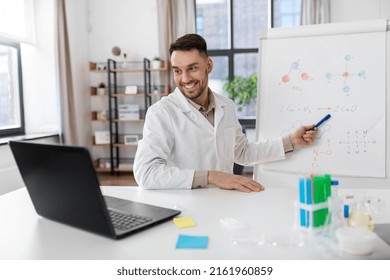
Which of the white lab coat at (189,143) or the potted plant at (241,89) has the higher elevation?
the potted plant at (241,89)

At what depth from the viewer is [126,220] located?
1.06m

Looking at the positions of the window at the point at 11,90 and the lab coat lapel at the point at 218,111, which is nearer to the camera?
the lab coat lapel at the point at 218,111

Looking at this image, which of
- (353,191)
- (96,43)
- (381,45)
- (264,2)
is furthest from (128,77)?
(353,191)

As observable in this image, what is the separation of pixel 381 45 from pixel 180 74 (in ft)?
3.12

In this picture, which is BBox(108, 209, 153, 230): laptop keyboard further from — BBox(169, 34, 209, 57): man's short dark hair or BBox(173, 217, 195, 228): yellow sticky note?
BBox(169, 34, 209, 57): man's short dark hair

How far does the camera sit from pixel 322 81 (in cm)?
186

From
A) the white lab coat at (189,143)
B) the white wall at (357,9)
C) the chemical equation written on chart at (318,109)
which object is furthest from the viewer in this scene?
the white wall at (357,9)

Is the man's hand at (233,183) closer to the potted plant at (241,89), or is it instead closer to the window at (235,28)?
the potted plant at (241,89)

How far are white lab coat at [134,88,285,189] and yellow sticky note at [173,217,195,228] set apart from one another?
1.31ft

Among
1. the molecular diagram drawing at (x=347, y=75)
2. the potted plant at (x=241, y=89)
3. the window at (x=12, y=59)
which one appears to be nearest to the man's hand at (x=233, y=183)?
the molecular diagram drawing at (x=347, y=75)

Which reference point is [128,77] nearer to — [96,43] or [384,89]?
[96,43]

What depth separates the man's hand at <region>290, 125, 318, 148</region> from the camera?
185cm

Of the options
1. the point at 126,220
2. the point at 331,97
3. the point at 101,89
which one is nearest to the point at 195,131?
the point at 331,97

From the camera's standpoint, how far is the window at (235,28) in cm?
524
